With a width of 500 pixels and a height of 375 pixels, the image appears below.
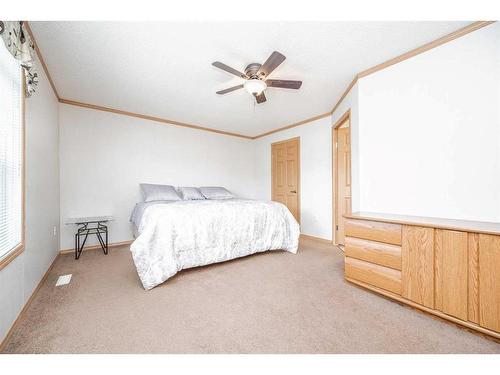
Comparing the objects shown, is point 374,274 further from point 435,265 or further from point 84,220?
point 84,220

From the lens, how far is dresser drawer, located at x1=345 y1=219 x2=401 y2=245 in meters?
1.62

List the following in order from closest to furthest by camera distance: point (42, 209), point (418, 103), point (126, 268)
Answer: point (418, 103), point (42, 209), point (126, 268)

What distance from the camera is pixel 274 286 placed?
75.7 inches

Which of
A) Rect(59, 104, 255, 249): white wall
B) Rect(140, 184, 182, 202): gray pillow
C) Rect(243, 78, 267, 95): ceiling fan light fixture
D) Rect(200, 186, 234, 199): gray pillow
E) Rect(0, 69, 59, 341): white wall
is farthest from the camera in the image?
Rect(200, 186, 234, 199): gray pillow

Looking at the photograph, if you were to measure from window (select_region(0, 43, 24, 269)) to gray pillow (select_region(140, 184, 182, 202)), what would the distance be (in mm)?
1703

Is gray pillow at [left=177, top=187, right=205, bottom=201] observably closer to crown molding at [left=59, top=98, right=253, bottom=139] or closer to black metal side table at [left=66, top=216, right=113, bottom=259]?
black metal side table at [left=66, top=216, right=113, bottom=259]

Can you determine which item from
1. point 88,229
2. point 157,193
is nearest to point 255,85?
point 157,193

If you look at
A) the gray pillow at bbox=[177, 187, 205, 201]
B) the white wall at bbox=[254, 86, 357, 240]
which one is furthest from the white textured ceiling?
the gray pillow at bbox=[177, 187, 205, 201]

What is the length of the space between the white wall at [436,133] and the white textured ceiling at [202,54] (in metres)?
0.24

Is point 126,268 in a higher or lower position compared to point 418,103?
lower

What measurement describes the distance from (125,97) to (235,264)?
2.87 metres

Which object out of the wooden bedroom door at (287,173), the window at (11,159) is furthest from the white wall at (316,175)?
the window at (11,159)
